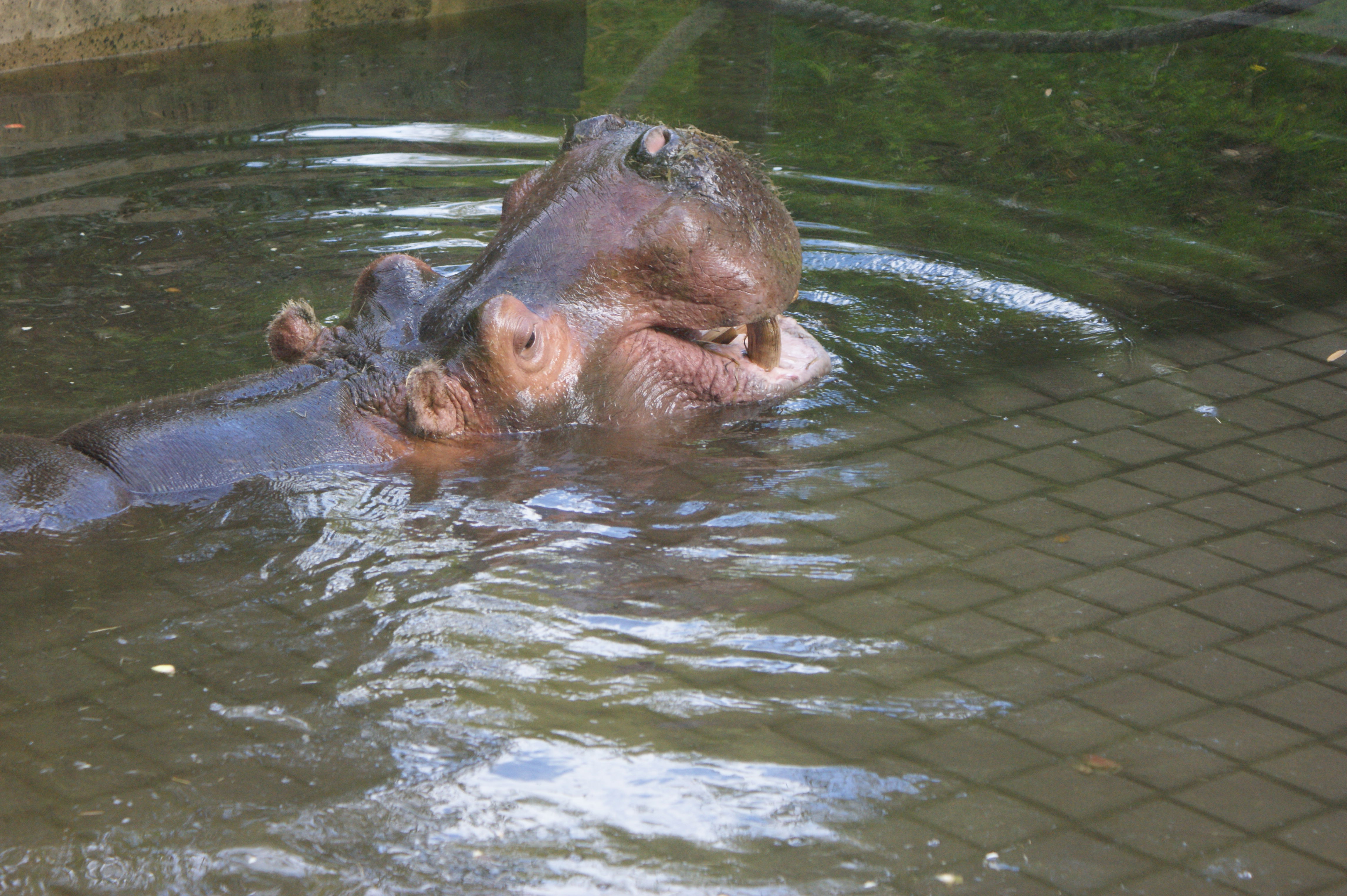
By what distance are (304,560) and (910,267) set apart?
3538 millimetres

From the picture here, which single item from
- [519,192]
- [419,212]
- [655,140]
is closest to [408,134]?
[419,212]

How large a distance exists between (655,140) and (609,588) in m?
1.46

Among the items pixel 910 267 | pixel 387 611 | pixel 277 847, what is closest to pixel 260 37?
pixel 910 267

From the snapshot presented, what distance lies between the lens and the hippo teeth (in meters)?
4.69

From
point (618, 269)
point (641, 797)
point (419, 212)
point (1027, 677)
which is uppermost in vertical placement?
point (618, 269)

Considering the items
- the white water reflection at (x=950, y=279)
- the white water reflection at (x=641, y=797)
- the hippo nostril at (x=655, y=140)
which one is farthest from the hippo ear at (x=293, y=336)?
the white water reflection at (x=950, y=279)

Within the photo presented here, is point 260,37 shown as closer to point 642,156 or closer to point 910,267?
point 910,267

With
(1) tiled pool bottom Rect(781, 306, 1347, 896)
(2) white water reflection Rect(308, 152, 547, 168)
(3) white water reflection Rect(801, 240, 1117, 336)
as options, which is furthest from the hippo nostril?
(2) white water reflection Rect(308, 152, 547, 168)

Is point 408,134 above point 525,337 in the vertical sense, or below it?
above

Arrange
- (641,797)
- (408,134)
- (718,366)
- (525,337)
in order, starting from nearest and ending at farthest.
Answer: (641,797)
(525,337)
(718,366)
(408,134)

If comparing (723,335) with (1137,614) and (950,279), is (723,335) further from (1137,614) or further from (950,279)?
(950,279)

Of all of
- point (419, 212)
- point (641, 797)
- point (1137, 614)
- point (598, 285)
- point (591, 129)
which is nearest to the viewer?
point (641, 797)

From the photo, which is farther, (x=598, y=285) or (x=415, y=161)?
(x=415, y=161)

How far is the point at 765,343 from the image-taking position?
4.74 meters
